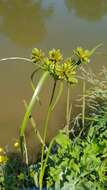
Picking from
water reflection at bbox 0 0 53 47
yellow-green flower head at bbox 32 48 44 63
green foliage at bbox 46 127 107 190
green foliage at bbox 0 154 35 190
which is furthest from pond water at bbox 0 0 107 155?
yellow-green flower head at bbox 32 48 44 63

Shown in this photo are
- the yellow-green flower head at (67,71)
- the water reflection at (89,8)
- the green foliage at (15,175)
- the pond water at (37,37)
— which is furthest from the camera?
the water reflection at (89,8)

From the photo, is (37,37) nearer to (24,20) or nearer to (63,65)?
(24,20)

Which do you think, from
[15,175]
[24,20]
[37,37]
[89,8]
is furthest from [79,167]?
[89,8]

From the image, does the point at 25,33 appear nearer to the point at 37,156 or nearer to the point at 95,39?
the point at 95,39

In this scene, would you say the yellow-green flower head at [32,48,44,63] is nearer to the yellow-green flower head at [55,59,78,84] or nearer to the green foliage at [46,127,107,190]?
the yellow-green flower head at [55,59,78,84]

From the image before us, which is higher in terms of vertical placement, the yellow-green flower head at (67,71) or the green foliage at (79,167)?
the yellow-green flower head at (67,71)

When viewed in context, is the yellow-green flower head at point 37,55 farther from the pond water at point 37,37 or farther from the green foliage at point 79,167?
the pond water at point 37,37

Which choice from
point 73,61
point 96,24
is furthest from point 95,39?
point 73,61

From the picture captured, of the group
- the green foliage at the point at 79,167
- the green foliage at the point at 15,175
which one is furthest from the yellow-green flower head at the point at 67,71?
the green foliage at the point at 15,175
